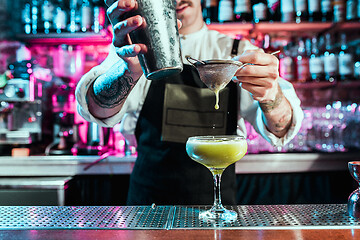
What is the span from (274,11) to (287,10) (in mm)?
167

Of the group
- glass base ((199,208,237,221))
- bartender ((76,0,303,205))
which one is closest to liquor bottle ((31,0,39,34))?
bartender ((76,0,303,205))

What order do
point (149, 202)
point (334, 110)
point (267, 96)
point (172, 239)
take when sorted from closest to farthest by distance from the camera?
point (172, 239), point (267, 96), point (149, 202), point (334, 110)

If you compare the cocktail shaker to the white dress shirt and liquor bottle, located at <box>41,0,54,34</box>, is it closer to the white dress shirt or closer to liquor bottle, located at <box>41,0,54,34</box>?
the white dress shirt

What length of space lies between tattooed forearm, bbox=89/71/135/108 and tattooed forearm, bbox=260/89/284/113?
55 cm

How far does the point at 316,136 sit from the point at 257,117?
5.74 feet

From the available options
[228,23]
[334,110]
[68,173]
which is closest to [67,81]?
[68,173]

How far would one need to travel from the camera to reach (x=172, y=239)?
35.1 inches

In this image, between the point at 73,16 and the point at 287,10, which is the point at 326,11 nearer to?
the point at 287,10

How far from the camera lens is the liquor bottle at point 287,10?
3252 millimetres

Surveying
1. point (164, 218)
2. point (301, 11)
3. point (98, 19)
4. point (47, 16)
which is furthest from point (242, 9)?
point (164, 218)

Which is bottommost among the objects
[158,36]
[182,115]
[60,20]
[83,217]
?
[83,217]

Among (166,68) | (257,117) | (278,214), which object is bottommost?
(278,214)

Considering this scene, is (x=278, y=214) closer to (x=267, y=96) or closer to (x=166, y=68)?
(x=267, y=96)

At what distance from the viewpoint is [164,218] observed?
1090mm
